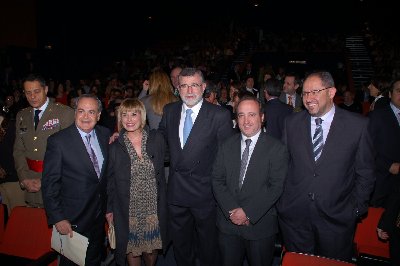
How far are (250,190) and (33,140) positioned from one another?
2186 mm

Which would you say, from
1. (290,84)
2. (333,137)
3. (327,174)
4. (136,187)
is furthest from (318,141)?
(290,84)

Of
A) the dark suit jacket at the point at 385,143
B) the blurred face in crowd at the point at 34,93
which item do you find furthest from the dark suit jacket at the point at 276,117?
the blurred face in crowd at the point at 34,93

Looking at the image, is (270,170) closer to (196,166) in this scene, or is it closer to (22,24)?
(196,166)

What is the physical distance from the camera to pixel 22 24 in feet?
43.4

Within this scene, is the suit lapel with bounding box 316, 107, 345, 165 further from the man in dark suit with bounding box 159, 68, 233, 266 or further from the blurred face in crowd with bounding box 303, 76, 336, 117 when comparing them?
the man in dark suit with bounding box 159, 68, 233, 266

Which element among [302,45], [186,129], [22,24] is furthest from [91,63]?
[186,129]

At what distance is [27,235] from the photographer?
2.96 m

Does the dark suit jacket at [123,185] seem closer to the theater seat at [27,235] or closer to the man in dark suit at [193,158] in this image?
the man in dark suit at [193,158]

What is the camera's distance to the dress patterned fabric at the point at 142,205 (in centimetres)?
306

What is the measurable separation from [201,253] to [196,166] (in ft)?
2.92

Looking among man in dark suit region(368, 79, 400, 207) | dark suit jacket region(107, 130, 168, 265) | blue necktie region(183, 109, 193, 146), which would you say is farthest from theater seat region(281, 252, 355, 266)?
man in dark suit region(368, 79, 400, 207)

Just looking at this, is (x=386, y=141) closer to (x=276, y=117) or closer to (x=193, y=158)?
(x=276, y=117)

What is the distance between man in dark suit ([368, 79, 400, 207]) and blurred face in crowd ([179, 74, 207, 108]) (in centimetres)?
201

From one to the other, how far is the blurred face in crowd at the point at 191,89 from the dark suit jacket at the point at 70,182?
965 millimetres
